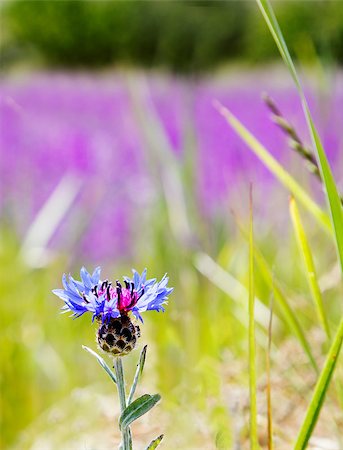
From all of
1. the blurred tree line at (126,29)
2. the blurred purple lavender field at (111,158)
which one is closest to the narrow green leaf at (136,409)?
the blurred purple lavender field at (111,158)

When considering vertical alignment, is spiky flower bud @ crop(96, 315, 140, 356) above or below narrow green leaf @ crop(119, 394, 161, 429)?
above

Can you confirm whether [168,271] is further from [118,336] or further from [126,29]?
[126,29]

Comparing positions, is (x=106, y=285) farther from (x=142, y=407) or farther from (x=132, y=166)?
(x=132, y=166)

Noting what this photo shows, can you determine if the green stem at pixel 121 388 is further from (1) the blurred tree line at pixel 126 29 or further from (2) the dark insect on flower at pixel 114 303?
(1) the blurred tree line at pixel 126 29

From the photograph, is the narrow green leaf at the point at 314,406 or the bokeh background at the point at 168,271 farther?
the bokeh background at the point at 168,271

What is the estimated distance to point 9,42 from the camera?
9.03 metres

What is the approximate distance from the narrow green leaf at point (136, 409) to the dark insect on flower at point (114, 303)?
0.02 meters

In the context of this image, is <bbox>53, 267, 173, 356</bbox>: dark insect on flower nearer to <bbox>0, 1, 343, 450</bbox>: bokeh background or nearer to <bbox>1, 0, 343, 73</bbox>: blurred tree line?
<bbox>0, 1, 343, 450</bbox>: bokeh background

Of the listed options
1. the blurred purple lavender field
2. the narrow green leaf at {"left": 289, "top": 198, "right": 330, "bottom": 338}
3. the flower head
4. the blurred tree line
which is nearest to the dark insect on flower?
the flower head

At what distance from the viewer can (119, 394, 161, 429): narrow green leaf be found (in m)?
0.27

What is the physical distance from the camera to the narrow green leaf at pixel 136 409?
27 centimetres

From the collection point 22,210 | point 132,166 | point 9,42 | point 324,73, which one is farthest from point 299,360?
point 9,42

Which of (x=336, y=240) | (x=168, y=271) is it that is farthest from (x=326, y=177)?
(x=168, y=271)

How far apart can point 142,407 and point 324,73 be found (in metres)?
0.52
